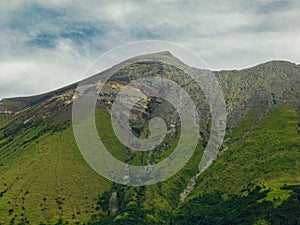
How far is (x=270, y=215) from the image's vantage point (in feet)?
533

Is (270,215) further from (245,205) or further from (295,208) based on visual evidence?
(245,205)

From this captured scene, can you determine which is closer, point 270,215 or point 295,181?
point 270,215

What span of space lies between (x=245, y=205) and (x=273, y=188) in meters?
15.1

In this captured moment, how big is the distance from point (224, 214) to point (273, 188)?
23.8 m

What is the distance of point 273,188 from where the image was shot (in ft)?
631

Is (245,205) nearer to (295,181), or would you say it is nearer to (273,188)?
(273,188)

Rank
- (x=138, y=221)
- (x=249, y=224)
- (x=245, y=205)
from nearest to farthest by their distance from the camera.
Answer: (x=249, y=224) → (x=245, y=205) → (x=138, y=221)

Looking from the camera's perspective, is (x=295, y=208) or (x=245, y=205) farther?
(x=245, y=205)

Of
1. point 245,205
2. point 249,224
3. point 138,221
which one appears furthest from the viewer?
point 138,221

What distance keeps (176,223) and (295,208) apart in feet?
183

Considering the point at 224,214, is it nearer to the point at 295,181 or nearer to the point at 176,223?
the point at 176,223

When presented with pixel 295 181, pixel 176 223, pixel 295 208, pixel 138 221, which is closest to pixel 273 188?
pixel 295 181

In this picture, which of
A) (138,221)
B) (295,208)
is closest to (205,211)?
(138,221)

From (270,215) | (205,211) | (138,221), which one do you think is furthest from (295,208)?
(138,221)
